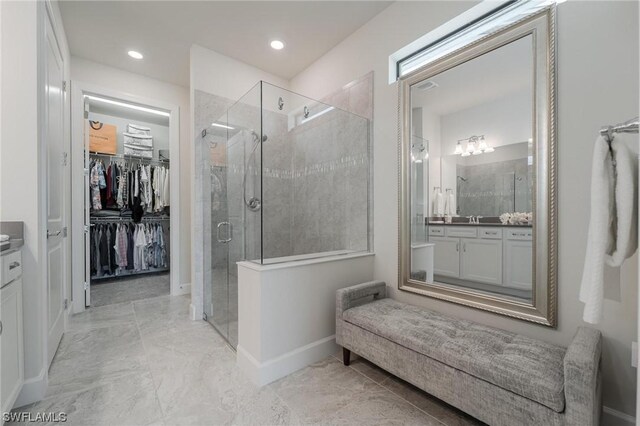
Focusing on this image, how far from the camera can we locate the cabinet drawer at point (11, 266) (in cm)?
130

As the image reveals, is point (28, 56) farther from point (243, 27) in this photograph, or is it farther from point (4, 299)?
point (243, 27)

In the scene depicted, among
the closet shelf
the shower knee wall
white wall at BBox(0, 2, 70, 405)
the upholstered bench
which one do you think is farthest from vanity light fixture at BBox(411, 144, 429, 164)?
the closet shelf

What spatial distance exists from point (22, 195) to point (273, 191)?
5.44 ft

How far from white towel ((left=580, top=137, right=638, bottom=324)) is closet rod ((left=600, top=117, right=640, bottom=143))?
0.06ft

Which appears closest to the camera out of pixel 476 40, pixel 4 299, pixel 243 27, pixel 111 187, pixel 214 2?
pixel 4 299

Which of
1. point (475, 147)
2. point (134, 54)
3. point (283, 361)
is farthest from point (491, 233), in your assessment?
point (134, 54)

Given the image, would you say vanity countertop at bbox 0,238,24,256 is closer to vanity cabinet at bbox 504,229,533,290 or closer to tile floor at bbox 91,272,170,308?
tile floor at bbox 91,272,170,308

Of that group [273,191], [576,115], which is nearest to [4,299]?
[273,191]

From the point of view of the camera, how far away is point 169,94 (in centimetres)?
372

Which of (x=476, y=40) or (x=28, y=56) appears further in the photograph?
(x=476, y=40)

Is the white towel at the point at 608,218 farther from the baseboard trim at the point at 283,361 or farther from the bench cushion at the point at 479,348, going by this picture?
the baseboard trim at the point at 283,361

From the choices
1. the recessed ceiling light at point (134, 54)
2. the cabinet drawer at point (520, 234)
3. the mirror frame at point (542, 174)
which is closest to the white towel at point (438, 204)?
the cabinet drawer at point (520, 234)

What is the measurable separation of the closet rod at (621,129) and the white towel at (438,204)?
3.71 feet

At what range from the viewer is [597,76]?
1.40m
